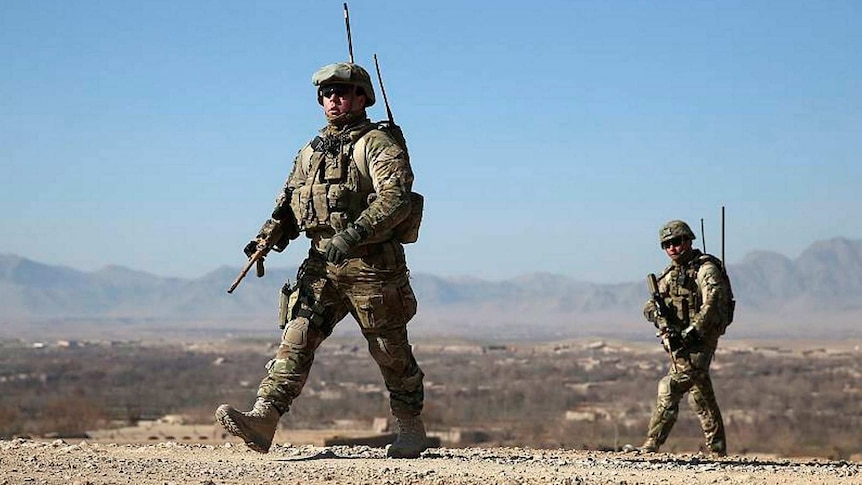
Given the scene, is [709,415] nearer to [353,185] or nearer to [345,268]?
[345,268]

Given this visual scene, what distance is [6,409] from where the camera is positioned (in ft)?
163

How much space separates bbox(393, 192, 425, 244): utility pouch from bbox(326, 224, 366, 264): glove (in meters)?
0.56

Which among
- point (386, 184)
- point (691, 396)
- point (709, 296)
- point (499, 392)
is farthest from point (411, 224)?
point (499, 392)

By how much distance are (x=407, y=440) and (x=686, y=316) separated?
144 inches

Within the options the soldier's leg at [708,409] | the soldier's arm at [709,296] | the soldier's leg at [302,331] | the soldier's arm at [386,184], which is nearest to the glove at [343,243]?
the soldier's arm at [386,184]

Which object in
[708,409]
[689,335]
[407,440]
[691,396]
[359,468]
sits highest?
[689,335]

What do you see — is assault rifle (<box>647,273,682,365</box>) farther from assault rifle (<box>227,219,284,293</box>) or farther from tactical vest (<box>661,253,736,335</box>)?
assault rifle (<box>227,219,284,293</box>)

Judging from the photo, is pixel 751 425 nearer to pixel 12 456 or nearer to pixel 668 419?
pixel 668 419

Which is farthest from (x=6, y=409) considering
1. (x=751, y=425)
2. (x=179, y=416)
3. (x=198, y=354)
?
(x=198, y=354)

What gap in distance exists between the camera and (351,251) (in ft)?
30.6

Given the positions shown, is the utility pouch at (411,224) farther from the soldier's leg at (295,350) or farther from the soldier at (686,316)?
the soldier at (686,316)

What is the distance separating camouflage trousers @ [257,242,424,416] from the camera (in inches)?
376

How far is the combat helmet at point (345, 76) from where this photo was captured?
31.8 ft

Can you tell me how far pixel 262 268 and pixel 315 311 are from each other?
27.4 inches
